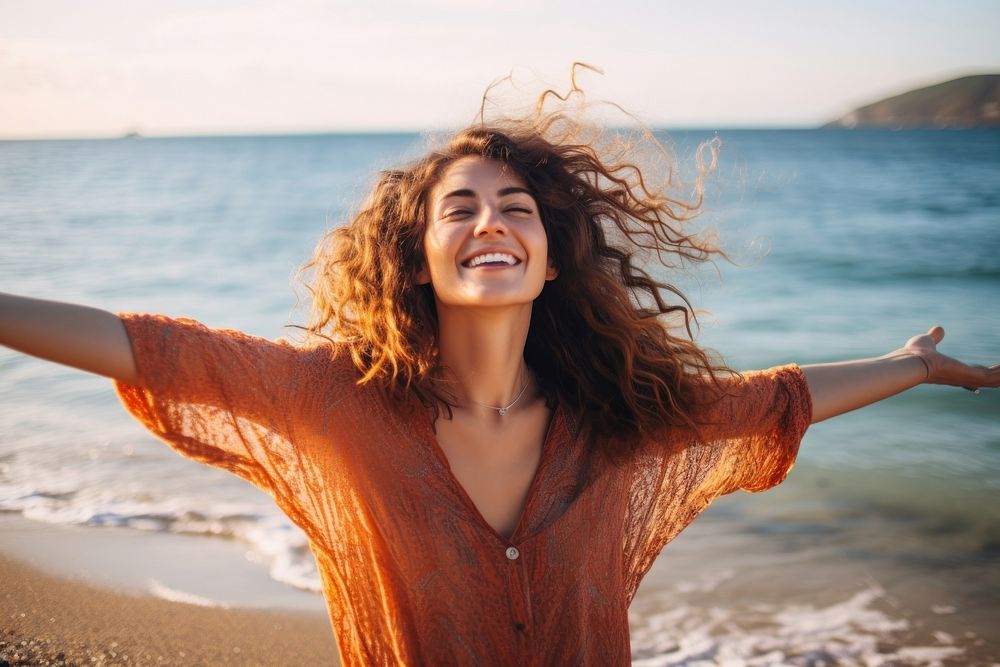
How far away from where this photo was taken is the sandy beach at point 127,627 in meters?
3.71

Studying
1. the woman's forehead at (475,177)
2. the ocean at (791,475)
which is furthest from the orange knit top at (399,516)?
the ocean at (791,475)

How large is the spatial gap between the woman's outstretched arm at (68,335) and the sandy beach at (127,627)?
2.20 metres

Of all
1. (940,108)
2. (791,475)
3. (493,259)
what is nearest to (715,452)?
(493,259)

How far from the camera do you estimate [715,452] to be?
280cm

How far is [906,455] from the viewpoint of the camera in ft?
22.4

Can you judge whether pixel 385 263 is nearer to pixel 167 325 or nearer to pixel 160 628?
pixel 167 325

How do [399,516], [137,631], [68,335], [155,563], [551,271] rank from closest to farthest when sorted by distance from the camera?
Result: [68,335], [399,516], [551,271], [137,631], [155,563]

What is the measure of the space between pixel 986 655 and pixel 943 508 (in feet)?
6.12

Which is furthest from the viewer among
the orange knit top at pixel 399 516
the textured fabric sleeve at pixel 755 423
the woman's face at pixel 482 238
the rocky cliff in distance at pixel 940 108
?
the rocky cliff in distance at pixel 940 108

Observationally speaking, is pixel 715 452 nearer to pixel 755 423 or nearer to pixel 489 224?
pixel 755 423

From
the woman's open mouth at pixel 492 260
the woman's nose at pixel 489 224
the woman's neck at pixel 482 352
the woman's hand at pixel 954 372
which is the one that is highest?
the woman's nose at pixel 489 224

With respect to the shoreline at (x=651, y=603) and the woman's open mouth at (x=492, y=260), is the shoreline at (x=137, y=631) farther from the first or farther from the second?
the woman's open mouth at (x=492, y=260)

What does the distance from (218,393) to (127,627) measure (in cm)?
233

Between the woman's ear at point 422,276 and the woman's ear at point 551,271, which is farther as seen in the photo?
the woman's ear at point 551,271
